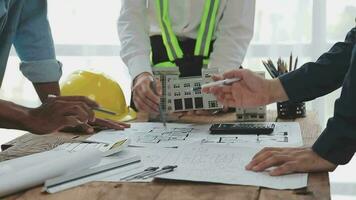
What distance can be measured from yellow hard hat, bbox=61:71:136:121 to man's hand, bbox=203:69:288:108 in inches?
12.1

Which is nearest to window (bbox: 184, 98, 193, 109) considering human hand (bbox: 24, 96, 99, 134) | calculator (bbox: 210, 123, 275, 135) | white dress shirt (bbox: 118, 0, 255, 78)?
calculator (bbox: 210, 123, 275, 135)

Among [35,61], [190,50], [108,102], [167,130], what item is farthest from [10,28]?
[190,50]

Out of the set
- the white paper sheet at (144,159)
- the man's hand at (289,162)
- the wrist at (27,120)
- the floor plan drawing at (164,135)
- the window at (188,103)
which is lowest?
the floor plan drawing at (164,135)

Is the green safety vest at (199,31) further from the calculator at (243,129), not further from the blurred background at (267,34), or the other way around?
the blurred background at (267,34)

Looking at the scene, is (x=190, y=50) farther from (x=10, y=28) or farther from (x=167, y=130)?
(x=10, y=28)

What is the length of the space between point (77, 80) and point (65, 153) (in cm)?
50

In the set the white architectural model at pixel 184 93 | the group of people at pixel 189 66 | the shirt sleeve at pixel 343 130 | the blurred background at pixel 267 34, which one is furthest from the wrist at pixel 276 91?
the blurred background at pixel 267 34

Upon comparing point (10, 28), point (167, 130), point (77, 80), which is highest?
point (10, 28)

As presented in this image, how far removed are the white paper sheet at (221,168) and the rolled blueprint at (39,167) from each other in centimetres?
15

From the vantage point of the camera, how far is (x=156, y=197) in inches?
32.9

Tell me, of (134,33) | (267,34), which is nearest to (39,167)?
(134,33)

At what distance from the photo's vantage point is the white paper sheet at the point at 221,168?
0.89 meters

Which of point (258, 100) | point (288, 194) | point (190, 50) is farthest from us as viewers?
point (190, 50)

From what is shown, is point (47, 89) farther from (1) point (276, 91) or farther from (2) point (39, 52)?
(1) point (276, 91)
